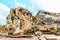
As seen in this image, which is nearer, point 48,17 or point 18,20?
point 18,20

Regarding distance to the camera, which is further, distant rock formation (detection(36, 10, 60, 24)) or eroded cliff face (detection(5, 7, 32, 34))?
distant rock formation (detection(36, 10, 60, 24))

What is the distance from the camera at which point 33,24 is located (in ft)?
24.1

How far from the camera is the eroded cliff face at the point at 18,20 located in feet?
23.9

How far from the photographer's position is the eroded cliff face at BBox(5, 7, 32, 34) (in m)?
7.29

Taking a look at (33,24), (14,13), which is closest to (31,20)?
(33,24)

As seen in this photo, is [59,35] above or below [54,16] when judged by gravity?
below

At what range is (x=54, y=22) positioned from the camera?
7.56 meters

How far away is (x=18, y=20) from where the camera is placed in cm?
735

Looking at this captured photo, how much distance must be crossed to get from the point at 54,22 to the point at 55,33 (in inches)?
16.7

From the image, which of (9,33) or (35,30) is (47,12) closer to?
(35,30)

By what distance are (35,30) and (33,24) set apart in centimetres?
22

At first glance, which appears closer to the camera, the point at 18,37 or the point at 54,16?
the point at 18,37

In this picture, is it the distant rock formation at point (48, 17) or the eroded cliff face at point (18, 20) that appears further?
the distant rock formation at point (48, 17)

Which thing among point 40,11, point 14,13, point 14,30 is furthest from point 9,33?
point 40,11
